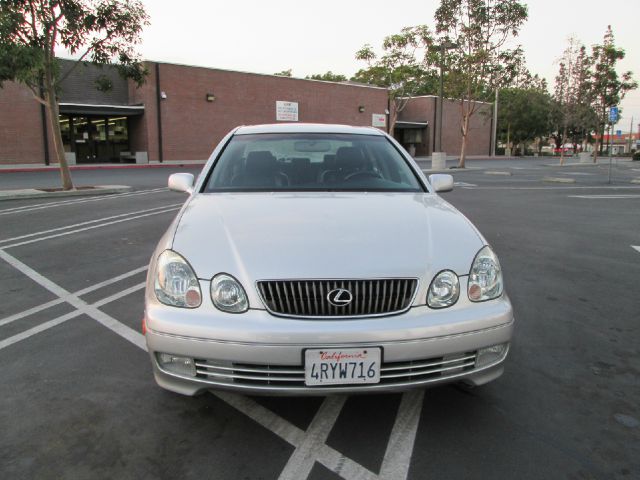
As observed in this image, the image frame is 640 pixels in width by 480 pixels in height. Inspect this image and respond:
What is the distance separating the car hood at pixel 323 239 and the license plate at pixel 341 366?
33 centimetres

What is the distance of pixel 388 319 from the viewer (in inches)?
88.8

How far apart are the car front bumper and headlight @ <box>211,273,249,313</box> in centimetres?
4

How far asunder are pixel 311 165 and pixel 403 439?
2060 millimetres

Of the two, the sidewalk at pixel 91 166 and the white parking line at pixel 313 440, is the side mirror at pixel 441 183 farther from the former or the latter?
the sidewalk at pixel 91 166

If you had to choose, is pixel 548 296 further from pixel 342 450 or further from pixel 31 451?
pixel 31 451

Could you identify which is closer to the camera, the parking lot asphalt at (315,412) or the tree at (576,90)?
A: the parking lot asphalt at (315,412)

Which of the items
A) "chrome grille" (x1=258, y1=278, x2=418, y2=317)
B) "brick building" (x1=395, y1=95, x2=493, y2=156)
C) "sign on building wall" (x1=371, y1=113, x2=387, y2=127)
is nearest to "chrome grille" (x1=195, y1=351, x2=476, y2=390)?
"chrome grille" (x1=258, y1=278, x2=418, y2=317)

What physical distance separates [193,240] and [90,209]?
943 centimetres

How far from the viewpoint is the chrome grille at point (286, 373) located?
2.24 m

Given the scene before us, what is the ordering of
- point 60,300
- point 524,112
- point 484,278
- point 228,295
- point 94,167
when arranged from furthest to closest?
point 524,112, point 94,167, point 60,300, point 484,278, point 228,295

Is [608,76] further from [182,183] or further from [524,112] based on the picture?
[182,183]

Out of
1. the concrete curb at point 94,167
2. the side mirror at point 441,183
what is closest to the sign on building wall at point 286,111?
the concrete curb at point 94,167

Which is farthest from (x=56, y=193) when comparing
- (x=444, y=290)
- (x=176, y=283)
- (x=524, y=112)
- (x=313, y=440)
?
(x=524, y=112)

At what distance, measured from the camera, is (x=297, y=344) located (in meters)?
2.17
